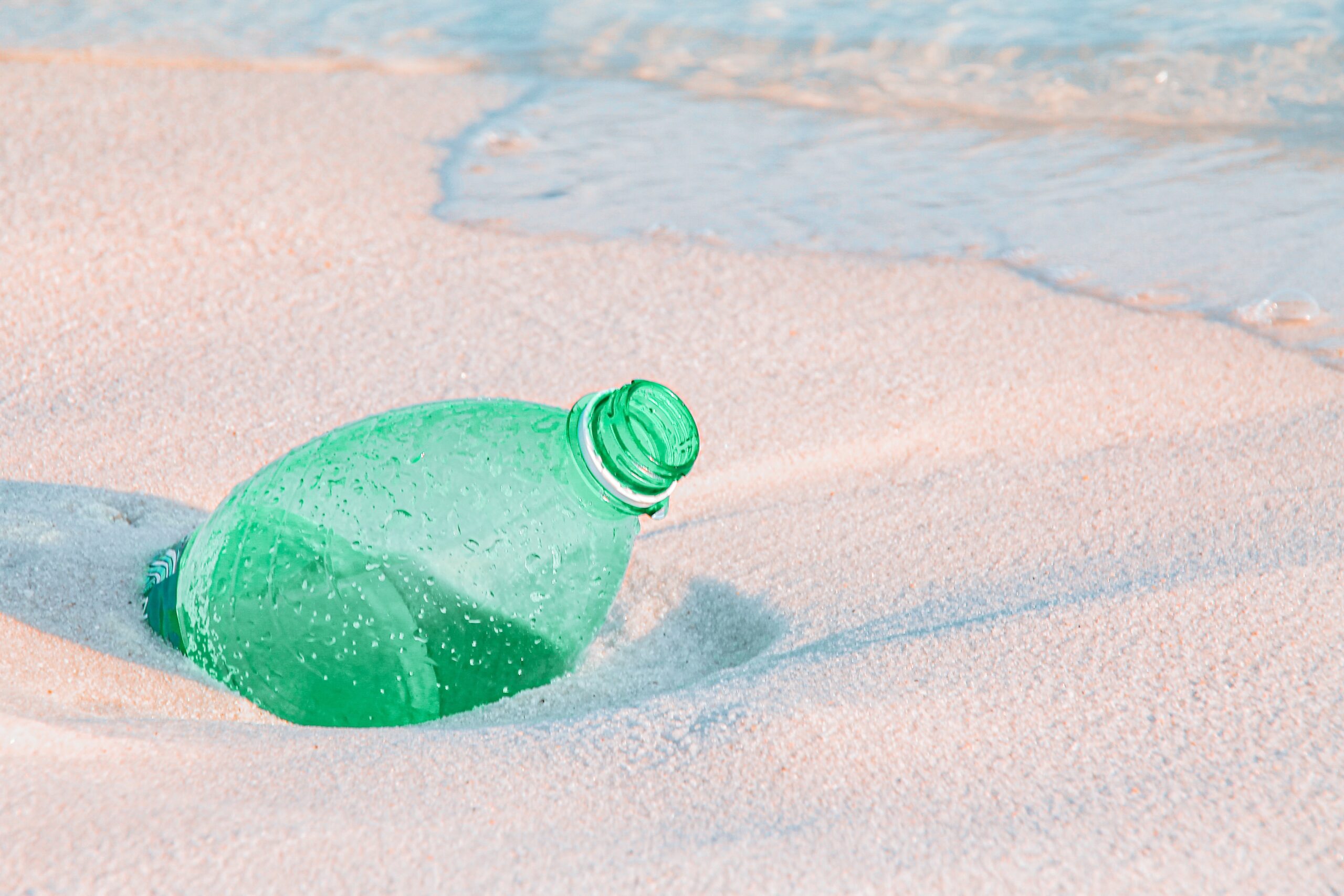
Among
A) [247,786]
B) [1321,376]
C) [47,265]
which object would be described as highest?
[47,265]

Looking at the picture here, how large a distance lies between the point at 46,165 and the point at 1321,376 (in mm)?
2879

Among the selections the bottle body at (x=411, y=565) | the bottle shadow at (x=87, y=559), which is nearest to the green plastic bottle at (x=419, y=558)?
the bottle body at (x=411, y=565)

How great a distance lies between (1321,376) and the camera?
232cm

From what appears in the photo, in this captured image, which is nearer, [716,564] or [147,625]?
[147,625]

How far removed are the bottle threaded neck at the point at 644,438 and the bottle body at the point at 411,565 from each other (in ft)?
0.16

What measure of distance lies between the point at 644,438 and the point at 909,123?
9.79ft

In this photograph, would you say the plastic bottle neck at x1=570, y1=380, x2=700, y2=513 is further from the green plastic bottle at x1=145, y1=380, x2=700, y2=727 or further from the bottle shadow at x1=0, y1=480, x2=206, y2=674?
the bottle shadow at x1=0, y1=480, x2=206, y2=674

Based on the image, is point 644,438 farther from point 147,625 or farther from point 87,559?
point 87,559

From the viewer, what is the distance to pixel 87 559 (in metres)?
1.68

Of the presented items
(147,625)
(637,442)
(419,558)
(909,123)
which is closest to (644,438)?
(637,442)

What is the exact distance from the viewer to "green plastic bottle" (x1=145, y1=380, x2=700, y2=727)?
1.35 meters

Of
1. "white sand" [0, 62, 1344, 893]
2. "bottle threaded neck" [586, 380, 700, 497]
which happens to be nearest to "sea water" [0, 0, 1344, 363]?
"white sand" [0, 62, 1344, 893]

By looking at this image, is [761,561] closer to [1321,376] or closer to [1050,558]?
[1050,558]

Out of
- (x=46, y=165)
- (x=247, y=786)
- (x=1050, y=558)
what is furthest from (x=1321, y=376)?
(x=46, y=165)
